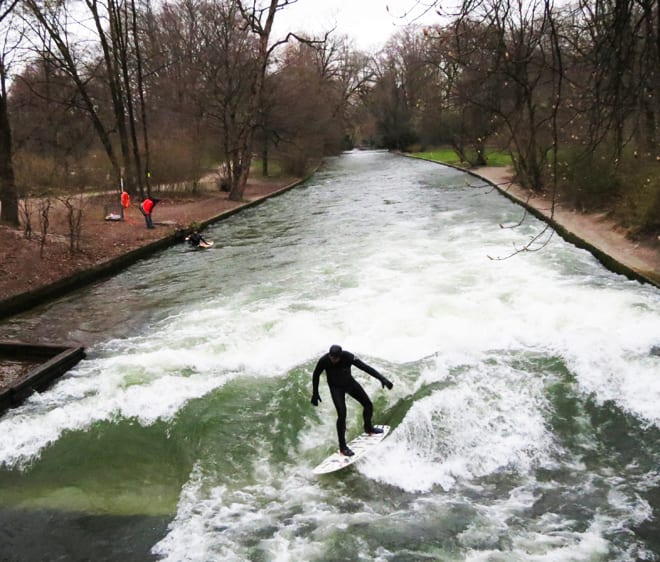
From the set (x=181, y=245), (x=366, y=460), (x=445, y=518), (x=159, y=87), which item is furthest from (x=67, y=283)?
(x=159, y=87)

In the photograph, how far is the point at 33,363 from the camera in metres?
10.1

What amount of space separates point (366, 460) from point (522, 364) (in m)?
3.45

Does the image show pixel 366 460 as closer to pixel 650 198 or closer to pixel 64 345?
pixel 64 345

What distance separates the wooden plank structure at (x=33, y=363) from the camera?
8500 mm

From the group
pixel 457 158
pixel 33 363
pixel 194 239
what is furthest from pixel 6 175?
pixel 457 158

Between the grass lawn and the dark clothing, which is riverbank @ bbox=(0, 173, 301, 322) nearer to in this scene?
the dark clothing

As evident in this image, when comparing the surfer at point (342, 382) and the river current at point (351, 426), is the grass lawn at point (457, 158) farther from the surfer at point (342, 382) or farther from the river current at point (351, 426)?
the surfer at point (342, 382)

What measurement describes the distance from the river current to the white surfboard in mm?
127

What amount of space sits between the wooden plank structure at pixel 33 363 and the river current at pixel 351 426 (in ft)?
0.88

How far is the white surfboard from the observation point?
6750mm

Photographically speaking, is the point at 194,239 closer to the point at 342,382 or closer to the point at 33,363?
the point at 33,363

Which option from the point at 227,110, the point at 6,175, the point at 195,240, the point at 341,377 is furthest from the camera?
the point at 227,110

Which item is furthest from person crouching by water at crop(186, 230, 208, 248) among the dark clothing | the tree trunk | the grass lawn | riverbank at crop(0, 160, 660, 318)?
the grass lawn

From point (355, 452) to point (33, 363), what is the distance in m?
6.36
